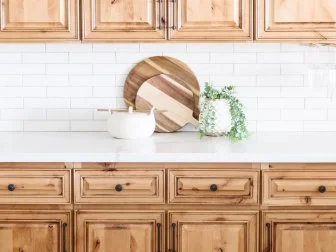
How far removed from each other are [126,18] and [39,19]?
45 cm

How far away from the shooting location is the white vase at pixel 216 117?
3.35 metres

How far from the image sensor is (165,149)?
3.00m

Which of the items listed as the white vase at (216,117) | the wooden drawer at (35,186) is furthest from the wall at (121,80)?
the wooden drawer at (35,186)

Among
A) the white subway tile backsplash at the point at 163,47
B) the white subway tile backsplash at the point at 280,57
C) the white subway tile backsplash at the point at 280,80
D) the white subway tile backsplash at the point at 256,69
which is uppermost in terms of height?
the white subway tile backsplash at the point at 163,47

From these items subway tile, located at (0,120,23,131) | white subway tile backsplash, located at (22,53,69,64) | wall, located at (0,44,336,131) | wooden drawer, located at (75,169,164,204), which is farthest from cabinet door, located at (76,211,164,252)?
white subway tile backsplash, located at (22,53,69,64)

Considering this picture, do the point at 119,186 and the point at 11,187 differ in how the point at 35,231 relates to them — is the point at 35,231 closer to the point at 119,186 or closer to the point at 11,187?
the point at 11,187

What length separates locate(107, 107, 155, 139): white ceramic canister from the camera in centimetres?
329

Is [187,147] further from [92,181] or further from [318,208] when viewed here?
[318,208]

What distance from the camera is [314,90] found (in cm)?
363

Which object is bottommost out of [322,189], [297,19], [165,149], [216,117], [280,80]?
[322,189]

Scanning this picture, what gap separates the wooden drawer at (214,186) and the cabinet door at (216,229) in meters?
0.06

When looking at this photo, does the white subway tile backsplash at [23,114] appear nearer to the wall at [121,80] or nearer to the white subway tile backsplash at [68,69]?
the wall at [121,80]

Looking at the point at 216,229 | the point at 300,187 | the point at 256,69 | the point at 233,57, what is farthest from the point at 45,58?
the point at 300,187

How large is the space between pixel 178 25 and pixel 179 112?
57 centimetres
